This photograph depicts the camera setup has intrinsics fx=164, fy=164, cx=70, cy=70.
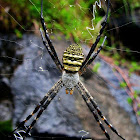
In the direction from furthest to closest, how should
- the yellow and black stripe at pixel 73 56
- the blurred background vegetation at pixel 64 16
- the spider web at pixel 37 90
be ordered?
the spider web at pixel 37 90 < the blurred background vegetation at pixel 64 16 < the yellow and black stripe at pixel 73 56

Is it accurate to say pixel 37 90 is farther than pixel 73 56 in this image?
Yes

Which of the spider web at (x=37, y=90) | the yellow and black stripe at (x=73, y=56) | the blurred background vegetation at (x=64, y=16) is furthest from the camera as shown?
the spider web at (x=37, y=90)

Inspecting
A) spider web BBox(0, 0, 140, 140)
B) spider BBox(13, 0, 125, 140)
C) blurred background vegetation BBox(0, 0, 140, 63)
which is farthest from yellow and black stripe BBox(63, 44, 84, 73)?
spider web BBox(0, 0, 140, 140)

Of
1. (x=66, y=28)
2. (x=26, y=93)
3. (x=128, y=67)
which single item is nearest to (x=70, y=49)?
(x=66, y=28)

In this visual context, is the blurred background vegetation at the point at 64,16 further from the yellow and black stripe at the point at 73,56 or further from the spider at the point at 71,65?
the yellow and black stripe at the point at 73,56

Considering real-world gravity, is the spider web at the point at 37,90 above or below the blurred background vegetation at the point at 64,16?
below

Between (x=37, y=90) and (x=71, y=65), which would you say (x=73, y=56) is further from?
(x=37, y=90)

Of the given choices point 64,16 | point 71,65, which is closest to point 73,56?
point 71,65

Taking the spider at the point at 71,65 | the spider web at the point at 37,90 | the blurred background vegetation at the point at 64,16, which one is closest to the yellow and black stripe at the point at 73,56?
the spider at the point at 71,65
